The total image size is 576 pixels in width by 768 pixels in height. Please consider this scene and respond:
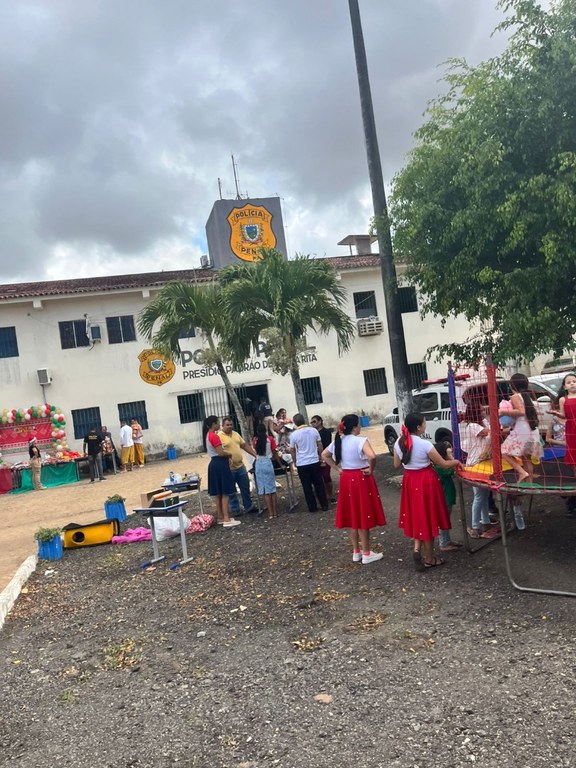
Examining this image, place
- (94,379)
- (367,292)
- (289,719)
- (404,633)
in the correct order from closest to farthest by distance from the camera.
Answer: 1. (289,719)
2. (404,633)
3. (94,379)
4. (367,292)

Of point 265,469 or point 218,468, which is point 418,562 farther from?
point 218,468

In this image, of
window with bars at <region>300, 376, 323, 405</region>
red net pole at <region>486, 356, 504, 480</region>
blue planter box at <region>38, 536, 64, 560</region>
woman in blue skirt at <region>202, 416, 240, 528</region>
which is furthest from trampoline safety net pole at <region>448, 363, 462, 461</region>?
window with bars at <region>300, 376, 323, 405</region>

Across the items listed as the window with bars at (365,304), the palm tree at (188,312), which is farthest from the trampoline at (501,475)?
the window with bars at (365,304)

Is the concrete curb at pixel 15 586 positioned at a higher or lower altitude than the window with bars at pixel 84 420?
lower

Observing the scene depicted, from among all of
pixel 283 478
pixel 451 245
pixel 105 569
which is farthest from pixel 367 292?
pixel 105 569

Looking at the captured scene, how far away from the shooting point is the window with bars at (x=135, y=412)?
2342 centimetres

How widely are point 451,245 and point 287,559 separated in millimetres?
4697

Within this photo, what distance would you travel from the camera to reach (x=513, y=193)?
7.72m

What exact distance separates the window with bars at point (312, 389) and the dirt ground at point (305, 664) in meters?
17.4

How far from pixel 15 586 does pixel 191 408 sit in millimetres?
16548

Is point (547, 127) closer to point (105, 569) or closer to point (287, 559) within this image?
point (287, 559)

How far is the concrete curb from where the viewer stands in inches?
267

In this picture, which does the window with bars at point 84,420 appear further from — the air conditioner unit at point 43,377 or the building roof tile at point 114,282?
the building roof tile at point 114,282

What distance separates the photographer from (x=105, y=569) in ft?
27.4
